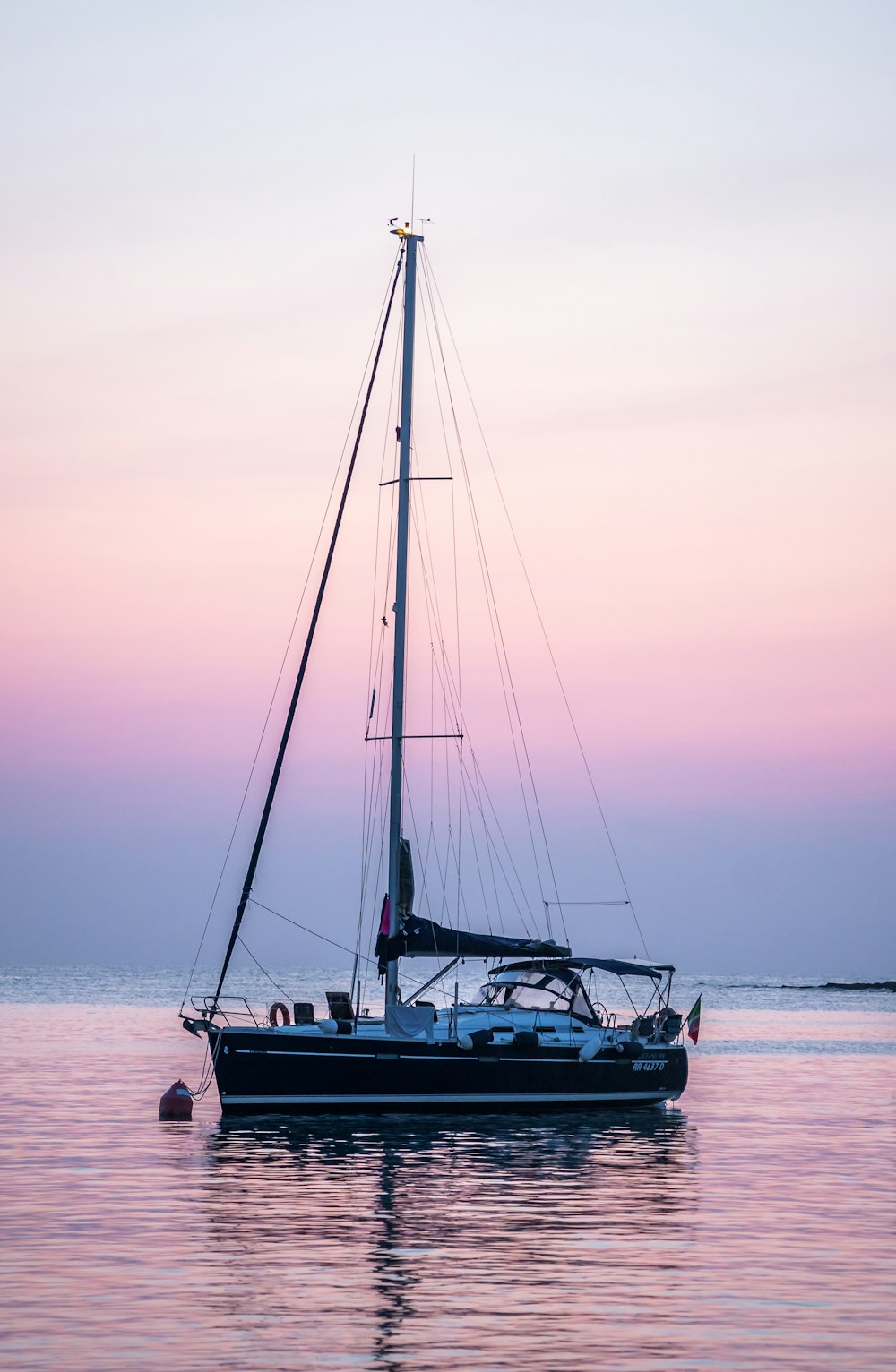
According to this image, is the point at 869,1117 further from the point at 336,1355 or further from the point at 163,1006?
the point at 163,1006

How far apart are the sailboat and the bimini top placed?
0.21 feet

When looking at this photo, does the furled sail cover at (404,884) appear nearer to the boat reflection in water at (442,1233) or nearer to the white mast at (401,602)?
the white mast at (401,602)

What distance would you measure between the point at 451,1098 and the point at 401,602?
1036 cm

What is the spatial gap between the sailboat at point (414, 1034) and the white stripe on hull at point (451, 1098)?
25 millimetres

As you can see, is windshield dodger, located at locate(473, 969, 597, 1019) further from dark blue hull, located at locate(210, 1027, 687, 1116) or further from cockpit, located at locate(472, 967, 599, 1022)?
dark blue hull, located at locate(210, 1027, 687, 1116)

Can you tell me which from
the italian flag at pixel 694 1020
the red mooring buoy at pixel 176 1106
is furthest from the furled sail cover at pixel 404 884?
the italian flag at pixel 694 1020

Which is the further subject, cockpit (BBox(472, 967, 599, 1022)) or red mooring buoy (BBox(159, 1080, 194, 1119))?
cockpit (BBox(472, 967, 599, 1022))

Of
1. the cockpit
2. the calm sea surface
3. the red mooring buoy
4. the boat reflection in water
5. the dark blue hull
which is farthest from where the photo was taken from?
the cockpit

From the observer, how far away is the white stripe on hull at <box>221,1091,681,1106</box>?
A: 32344 mm

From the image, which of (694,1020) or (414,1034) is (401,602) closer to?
(414,1034)

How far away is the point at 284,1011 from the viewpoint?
3403cm

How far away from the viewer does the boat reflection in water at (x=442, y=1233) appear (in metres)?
15.5

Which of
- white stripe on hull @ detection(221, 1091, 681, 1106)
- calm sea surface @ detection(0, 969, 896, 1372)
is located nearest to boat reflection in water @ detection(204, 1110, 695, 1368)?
calm sea surface @ detection(0, 969, 896, 1372)

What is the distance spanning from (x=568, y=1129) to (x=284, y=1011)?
6.42 meters
